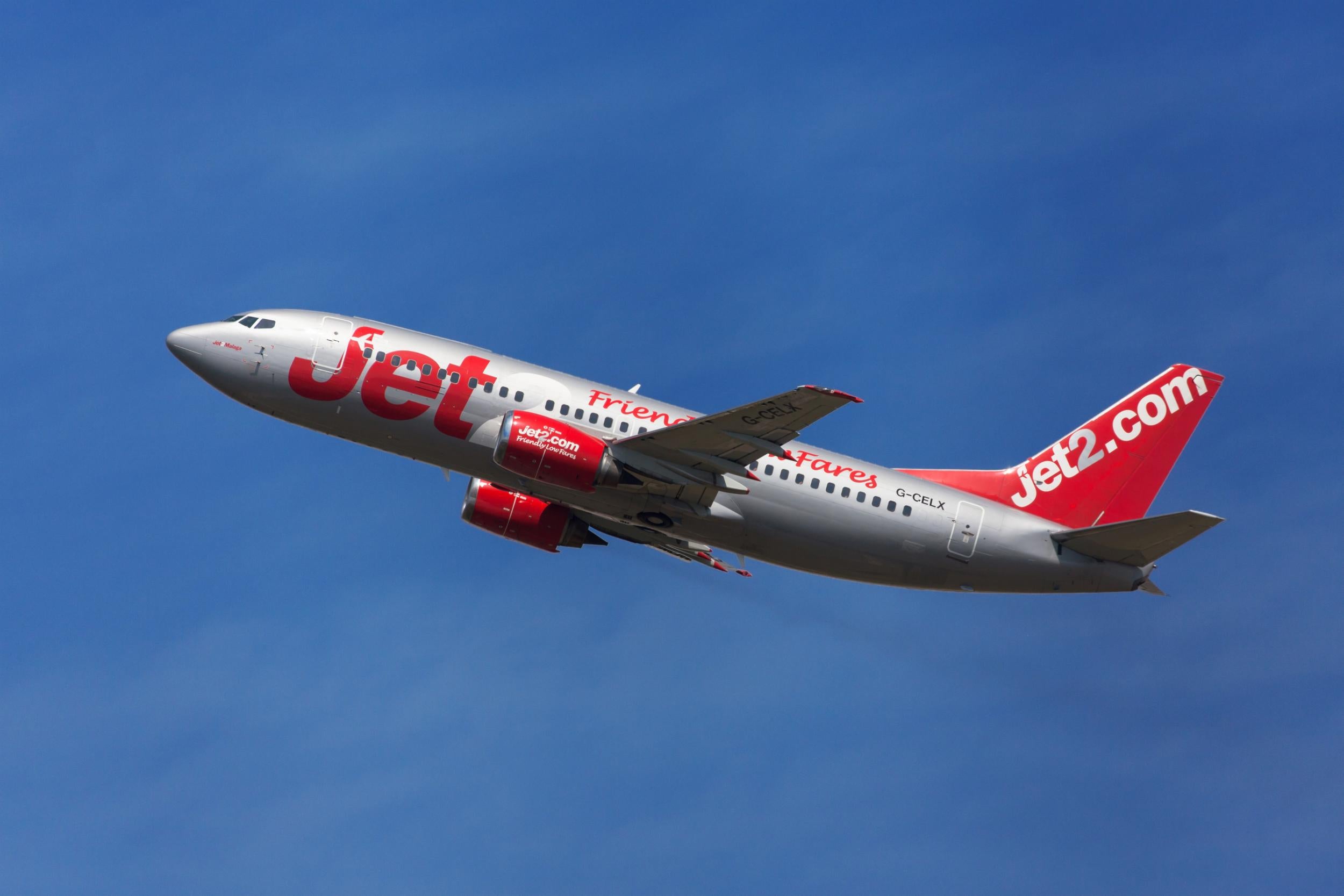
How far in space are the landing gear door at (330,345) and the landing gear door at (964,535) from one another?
2252 centimetres

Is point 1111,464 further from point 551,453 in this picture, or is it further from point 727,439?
point 551,453

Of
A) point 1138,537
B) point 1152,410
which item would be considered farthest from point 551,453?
point 1152,410

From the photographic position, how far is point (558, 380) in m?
47.2

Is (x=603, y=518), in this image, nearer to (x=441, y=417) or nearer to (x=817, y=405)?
(x=441, y=417)

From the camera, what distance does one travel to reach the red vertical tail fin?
5066cm

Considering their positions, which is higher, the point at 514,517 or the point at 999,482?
the point at 999,482

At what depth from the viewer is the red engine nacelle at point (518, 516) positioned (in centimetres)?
5038

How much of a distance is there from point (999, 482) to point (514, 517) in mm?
18586

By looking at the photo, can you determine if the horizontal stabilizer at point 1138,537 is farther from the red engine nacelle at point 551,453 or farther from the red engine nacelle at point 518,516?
the red engine nacelle at point 518,516

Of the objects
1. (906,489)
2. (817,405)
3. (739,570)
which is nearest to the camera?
(817,405)

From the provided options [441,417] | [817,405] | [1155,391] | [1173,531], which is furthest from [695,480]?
[1155,391]

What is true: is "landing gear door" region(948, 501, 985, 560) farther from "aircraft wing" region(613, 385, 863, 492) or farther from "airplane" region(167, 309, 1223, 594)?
"aircraft wing" region(613, 385, 863, 492)

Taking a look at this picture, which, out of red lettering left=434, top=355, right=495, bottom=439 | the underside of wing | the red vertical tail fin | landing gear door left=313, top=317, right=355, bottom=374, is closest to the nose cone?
landing gear door left=313, top=317, right=355, bottom=374

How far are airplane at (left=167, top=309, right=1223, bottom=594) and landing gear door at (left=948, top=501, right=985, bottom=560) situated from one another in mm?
44
